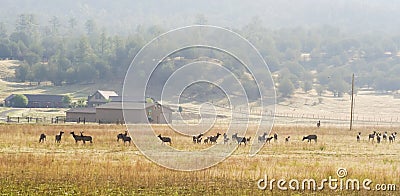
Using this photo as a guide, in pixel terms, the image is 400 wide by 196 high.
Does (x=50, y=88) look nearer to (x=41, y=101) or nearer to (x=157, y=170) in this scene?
(x=41, y=101)

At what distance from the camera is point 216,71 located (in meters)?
43.9

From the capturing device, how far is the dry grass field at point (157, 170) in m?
23.0

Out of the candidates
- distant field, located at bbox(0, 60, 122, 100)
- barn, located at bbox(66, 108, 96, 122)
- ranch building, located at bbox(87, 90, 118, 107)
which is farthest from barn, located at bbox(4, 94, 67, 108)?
barn, located at bbox(66, 108, 96, 122)

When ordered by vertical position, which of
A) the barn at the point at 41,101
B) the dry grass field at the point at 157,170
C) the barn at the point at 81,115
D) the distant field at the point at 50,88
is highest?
the distant field at the point at 50,88

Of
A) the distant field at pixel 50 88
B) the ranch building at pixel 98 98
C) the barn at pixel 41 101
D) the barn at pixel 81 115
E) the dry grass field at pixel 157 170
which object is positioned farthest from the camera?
the distant field at pixel 50 88

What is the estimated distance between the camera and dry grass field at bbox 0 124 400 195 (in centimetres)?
2300

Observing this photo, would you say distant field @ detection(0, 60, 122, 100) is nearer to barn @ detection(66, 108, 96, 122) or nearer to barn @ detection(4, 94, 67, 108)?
barn @ detection(4, 94, 67, 108)

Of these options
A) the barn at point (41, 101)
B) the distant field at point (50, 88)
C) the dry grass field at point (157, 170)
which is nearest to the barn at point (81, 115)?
the barn at point (41, 101)

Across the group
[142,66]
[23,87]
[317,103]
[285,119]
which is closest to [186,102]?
[285,119]

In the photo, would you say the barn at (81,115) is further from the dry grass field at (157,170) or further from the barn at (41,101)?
the dry grass field at (157,170)

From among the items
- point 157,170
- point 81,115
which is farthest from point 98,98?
point 157,170

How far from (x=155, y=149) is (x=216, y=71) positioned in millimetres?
11362

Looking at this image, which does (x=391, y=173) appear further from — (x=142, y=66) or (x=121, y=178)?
(x=142, y=66)

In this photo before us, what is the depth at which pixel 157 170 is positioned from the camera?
26.9 metres
